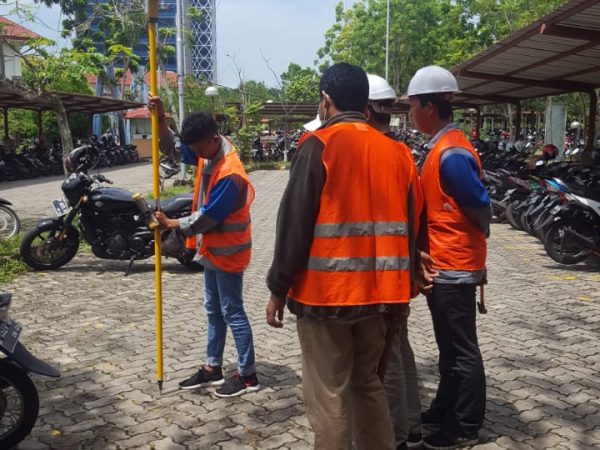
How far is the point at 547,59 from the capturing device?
898 cm

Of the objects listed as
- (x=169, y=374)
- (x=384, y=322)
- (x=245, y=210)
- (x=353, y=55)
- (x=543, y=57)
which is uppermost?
(x=353, y=55)

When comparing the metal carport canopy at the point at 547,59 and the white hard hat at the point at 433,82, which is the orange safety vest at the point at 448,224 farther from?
the metal carport canopy at the point at 547,59

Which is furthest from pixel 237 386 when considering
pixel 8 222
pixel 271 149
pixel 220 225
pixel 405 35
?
pixel 405 35

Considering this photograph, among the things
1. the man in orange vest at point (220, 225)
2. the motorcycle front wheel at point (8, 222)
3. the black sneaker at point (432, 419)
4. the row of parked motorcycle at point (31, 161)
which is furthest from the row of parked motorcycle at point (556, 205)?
the row of parked motorcycle at point (31, 161)

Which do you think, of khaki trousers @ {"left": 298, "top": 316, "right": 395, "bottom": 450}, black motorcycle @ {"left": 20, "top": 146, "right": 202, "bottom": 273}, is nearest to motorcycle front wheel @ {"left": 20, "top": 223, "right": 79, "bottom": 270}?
black motorcycle @ {"left": 20, "top": 146, "right": 202, "bottom": 273}

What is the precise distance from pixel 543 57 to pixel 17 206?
10478 mm

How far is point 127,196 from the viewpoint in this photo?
7082mm

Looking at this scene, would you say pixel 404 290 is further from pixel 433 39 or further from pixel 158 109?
pixel 433 39

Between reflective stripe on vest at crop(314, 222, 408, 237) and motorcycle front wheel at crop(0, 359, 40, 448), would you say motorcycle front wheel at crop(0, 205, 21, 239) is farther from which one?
reflective stripe on vest at crop(314, 222, 408, 237)

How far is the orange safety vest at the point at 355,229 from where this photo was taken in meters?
2.30

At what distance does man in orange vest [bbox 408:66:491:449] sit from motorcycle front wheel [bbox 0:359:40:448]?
2.05 meters

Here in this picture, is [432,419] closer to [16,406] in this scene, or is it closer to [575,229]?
[16,406]

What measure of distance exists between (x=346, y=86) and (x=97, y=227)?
5.31m

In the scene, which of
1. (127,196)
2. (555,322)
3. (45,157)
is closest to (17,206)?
(127,196)
